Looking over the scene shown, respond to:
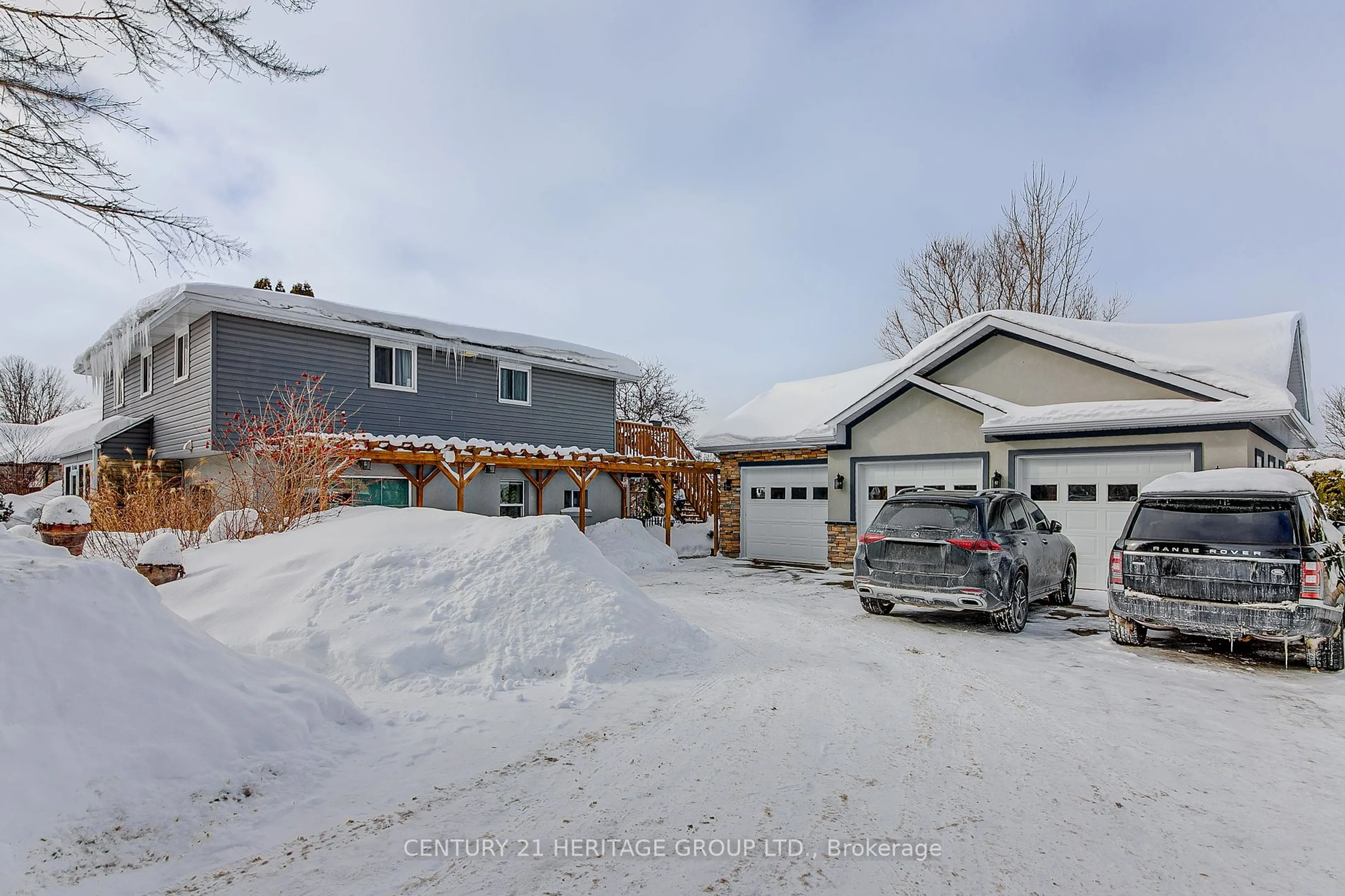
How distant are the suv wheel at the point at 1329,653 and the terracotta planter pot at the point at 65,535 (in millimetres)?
12967

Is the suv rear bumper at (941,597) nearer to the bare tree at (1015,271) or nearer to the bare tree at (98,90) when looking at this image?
the bare tree at (98,90)

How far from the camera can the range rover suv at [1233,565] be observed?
6.25 meters

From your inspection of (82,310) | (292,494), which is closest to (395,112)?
(292,494)

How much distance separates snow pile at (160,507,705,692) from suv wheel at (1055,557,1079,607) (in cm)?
655

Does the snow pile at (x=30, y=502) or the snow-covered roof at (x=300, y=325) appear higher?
the snow-covered roof at (x=300, y=325)

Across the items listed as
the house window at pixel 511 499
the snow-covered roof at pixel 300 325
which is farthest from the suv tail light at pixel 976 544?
the snow-covered roof at pixel 300 325

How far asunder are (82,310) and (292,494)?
8634mm

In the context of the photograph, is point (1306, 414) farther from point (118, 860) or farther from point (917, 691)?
point (118, 860)

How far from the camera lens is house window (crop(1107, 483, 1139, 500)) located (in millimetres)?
11062

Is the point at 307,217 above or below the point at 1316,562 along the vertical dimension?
above

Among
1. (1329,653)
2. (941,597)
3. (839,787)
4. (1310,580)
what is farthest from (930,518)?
(839,787)

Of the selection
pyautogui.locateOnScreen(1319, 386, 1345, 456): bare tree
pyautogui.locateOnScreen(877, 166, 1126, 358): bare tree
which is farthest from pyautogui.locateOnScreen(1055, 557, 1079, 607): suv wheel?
pyautogui.locateOnScreen(1319, 386, 1345, 456): bare tree

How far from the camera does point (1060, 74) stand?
12.7m

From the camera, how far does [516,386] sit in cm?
1822
